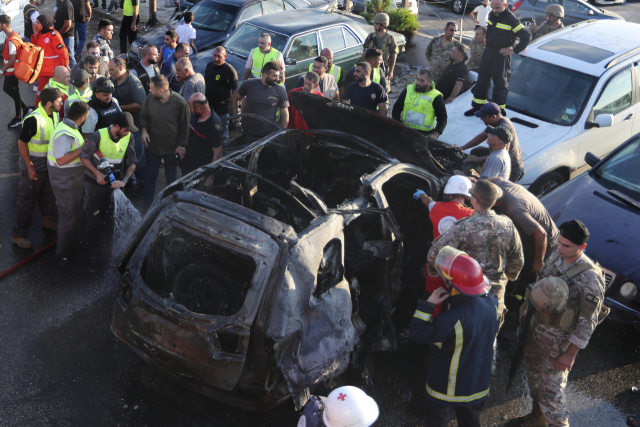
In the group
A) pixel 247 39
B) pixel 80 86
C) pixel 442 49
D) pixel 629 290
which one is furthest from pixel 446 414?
pixel 247 39

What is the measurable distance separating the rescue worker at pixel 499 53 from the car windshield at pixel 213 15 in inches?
212

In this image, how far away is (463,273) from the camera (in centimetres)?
342

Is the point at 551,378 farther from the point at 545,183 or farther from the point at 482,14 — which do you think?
the point at 482,14

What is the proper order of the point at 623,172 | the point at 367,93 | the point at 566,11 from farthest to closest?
the point at 566,11 < the point at 367,93 < the point at 623,172

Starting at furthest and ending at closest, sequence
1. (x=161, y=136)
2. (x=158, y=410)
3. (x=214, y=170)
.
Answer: (x=161, y=136)
(x=214, y=170)
(x=158, y=410)

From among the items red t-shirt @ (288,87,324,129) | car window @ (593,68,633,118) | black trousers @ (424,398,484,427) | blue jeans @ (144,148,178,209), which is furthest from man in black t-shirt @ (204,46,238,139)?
black trousers @ (424,398,484,427)

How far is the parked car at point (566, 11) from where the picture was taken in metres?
14.5

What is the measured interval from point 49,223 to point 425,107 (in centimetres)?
478

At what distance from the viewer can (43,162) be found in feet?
19.4

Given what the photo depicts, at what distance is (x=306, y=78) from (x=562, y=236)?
432 cm

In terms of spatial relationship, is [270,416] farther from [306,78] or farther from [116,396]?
[306,78]

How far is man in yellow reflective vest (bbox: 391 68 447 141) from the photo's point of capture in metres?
6.93

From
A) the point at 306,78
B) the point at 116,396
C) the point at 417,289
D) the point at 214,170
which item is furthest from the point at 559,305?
the point at 306,78

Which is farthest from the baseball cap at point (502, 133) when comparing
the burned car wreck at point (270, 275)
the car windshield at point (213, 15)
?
the car windshield at point (213, 15)
